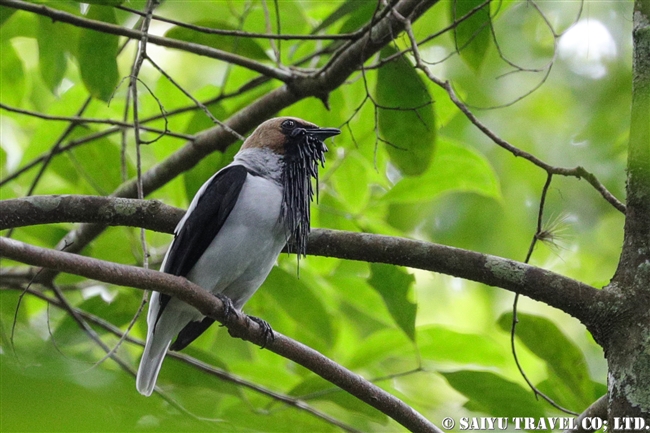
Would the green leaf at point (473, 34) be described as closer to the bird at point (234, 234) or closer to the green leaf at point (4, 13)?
the bird at point (234, 234)

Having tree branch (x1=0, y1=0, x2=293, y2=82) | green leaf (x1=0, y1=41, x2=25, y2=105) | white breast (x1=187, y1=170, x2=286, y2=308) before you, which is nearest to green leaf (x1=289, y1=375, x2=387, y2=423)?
white breast (x1=187, y1=170, x2=286, y2=308)

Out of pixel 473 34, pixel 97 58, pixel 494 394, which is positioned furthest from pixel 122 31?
pixel 494 394

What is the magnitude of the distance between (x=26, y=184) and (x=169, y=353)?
1.66m

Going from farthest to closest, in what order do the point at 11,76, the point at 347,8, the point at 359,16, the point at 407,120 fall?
the point at 11,76, the point at 359,16, the point at 347,8, the point at 407,120

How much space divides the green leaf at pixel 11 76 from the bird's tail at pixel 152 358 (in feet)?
5.60

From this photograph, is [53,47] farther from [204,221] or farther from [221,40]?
[204,221]

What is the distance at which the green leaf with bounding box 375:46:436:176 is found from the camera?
11.1 feet

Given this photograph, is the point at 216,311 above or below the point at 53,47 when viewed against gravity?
below

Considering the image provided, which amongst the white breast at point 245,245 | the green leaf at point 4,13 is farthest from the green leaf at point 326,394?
the green leaf at point 4,13

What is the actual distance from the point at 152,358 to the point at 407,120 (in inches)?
65.7

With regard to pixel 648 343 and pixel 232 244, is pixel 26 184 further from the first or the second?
pixel 648 343

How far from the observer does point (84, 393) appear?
1.16 m

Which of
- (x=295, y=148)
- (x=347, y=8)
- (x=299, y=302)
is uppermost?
(x=347, y=8)

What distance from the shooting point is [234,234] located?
304 cm
